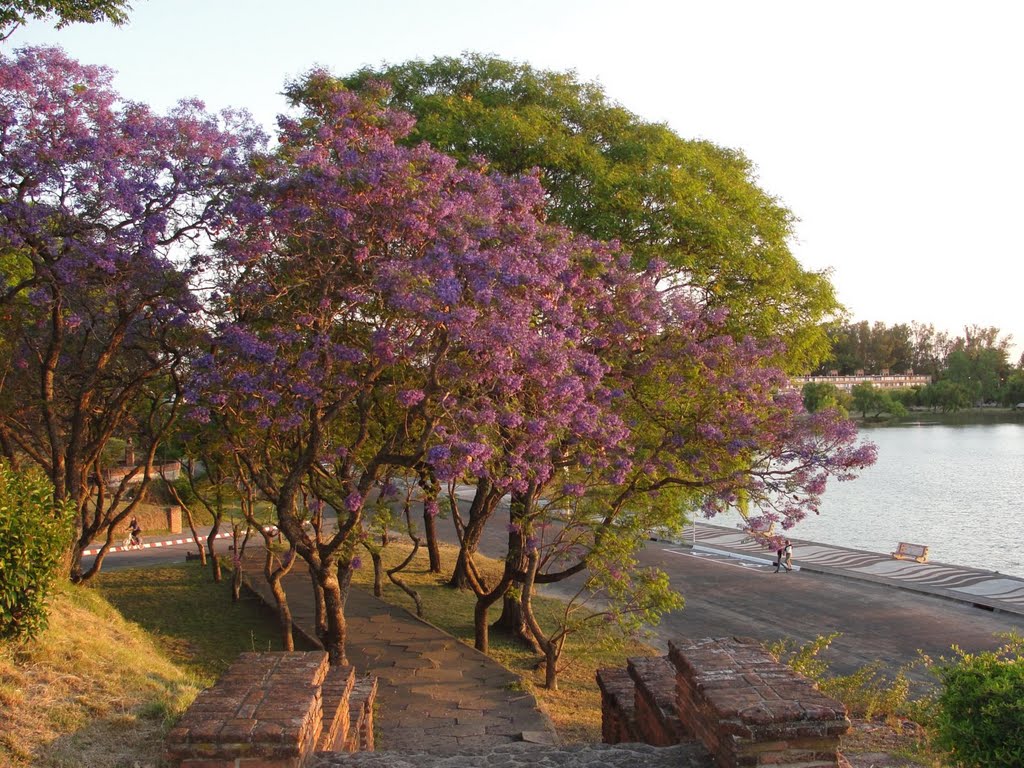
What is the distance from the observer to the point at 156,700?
661cm

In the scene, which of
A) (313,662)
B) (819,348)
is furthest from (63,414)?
(819,348)

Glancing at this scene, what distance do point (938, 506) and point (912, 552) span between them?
58.9 feet

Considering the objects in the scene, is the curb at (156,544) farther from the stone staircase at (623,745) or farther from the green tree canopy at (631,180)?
the stone staircase at (623,745)

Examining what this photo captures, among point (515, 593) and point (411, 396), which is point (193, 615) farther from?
point (411, 396)

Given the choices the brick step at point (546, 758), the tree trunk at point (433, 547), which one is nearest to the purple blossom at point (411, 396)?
the brick step at point (546, 758)

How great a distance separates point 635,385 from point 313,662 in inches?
323

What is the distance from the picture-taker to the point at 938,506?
1745 inches

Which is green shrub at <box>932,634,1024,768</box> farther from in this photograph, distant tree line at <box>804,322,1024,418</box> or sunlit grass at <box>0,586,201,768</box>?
distant tree line at <box>804,322,1024,418</box>

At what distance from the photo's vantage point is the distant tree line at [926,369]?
9100cm

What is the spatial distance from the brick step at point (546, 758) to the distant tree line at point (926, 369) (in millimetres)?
73742

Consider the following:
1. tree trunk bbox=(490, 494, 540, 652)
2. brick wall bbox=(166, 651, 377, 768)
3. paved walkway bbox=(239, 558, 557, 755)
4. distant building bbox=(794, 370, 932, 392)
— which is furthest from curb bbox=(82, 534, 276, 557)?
distant building bbox=(794, 370, 932, 392)

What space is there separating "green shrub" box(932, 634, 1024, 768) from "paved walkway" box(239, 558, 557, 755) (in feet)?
11.9

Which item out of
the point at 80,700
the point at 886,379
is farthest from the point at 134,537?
the point at 886,379

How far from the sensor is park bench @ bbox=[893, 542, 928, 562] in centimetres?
2816
